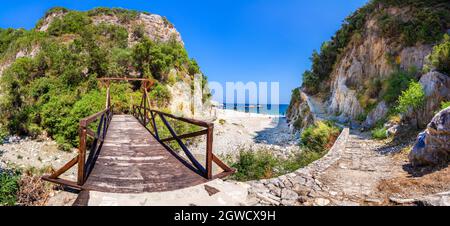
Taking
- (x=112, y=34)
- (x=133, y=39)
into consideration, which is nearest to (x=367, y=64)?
(x=112, y=34)

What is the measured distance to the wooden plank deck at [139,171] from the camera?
3189 millimetres

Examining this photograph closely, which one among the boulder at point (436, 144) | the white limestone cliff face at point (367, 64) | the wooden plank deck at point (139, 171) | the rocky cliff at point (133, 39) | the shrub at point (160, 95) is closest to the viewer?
the wooden plank deck at point (139, 171)

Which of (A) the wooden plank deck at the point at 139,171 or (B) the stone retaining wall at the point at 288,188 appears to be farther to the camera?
(B) the stone retaining wall at the point at 288,188

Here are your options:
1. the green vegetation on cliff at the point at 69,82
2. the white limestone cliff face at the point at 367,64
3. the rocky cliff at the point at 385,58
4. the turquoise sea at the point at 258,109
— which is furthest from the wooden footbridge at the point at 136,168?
the turquoise sea at the point at 258,109

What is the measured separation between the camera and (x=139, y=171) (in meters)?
3.77

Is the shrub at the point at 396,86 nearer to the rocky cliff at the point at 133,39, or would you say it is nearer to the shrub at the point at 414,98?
the shrub at the point at 414,98

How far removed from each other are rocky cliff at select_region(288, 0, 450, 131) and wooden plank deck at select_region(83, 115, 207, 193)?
26.9ft

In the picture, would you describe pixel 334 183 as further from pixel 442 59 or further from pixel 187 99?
pixel 187 99

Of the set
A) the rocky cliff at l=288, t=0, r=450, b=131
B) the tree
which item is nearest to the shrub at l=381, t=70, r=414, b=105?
the rocky cliff at l=288, t=0, r=450, b=131

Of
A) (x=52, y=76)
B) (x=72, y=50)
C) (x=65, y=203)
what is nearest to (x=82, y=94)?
(x=52, y=76)

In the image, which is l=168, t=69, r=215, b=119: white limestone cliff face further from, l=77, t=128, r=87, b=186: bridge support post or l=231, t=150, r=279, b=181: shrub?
l=77, t=128, r=87, b=186: bridge support post

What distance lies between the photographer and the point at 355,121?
551 inches

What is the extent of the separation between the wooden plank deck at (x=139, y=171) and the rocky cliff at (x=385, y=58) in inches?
323
